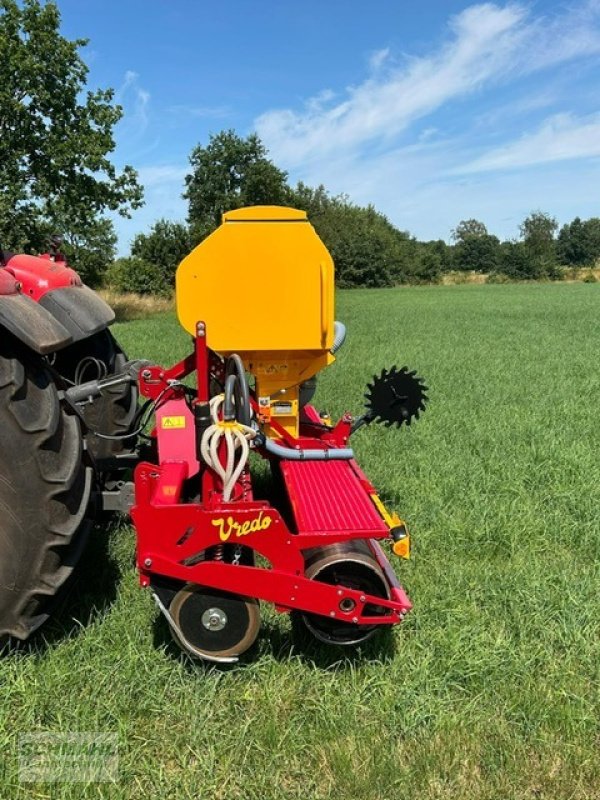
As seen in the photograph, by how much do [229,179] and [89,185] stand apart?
94.1ft

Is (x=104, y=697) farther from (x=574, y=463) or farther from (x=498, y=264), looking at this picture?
(x=498, y=264)

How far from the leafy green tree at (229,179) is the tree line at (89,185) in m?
0.07

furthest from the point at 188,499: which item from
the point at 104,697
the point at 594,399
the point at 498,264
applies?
the point at 498,264

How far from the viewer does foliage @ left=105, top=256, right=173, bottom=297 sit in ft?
89.1

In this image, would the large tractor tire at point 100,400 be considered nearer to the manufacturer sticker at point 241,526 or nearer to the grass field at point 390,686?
the grass field at point 390,686

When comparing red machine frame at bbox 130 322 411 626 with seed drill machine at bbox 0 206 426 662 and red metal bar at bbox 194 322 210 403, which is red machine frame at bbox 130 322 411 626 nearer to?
seed drill machine at bbox 0 206 426 662

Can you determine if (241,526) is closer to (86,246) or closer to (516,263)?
(86,246)

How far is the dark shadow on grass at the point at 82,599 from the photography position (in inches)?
98.0

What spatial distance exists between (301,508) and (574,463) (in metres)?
3.00

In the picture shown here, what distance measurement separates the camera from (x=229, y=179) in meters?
45.8

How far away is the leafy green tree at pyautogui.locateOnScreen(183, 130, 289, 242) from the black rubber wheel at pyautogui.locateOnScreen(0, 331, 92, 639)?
1694 inches

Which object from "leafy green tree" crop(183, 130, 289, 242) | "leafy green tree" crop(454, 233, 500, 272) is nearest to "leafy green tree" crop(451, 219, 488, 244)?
"leafy green tree" crop(454, 233, 500, 272)

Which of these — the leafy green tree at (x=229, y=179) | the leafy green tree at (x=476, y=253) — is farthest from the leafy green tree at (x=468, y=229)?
the leafy green tree at (x=229, y=179)

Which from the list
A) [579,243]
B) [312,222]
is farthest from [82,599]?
[579,243]
